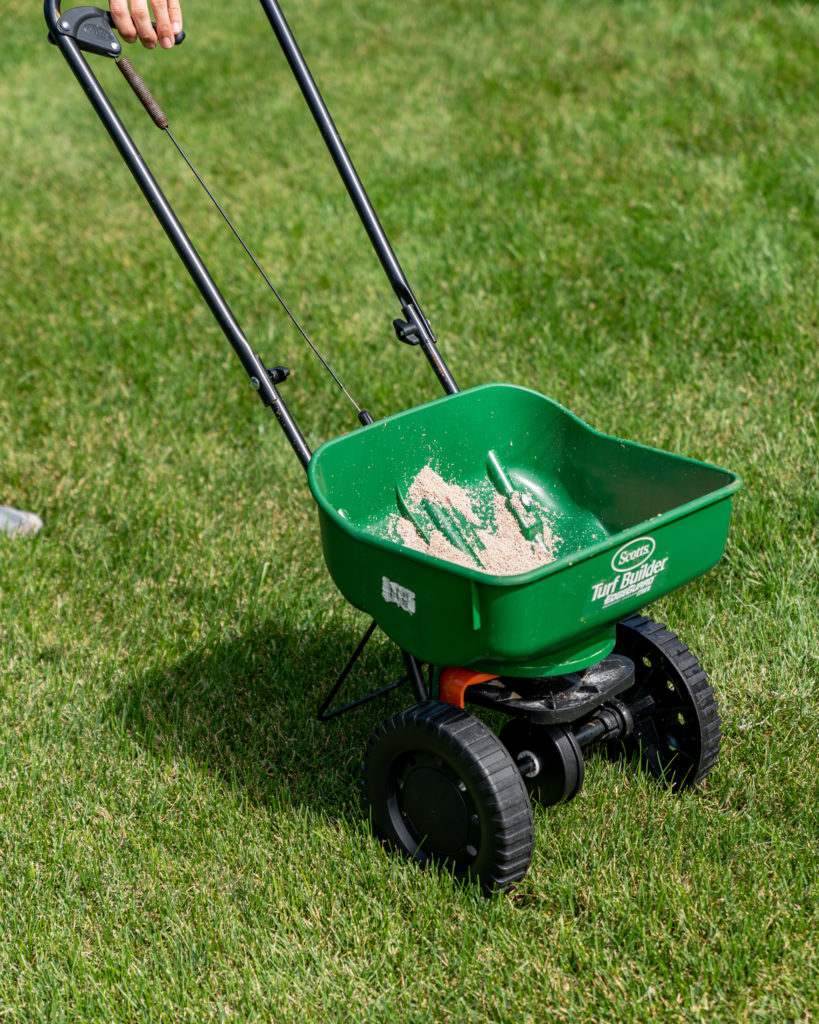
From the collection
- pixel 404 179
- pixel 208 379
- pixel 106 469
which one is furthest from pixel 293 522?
pixel 404 179

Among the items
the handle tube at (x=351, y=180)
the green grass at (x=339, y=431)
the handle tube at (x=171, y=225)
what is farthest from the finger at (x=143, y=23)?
the green grass at (x=339, y=431)

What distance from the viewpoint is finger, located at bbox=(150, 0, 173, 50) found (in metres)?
2.56

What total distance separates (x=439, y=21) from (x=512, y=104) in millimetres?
1836

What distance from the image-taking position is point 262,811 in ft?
9.05

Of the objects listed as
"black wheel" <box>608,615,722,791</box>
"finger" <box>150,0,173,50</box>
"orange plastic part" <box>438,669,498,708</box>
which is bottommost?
"black wheel" <box>608,615,722,791</box>

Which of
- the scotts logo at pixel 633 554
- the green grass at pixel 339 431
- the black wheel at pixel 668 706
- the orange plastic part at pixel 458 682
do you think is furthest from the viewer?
the black wheel at pixel 668 706

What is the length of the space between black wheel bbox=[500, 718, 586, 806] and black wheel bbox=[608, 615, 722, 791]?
0.26 m

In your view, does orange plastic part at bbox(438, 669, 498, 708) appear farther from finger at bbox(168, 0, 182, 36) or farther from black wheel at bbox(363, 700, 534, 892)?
finger at bbox(168, 0, 182, 36)

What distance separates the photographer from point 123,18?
8.51ft

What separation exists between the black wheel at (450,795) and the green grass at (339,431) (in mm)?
73

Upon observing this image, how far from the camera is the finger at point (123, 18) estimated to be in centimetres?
258

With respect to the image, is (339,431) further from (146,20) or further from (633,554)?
(633,554)

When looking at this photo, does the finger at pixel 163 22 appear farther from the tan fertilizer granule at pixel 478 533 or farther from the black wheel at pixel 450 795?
the black wheel at pixel 450 795

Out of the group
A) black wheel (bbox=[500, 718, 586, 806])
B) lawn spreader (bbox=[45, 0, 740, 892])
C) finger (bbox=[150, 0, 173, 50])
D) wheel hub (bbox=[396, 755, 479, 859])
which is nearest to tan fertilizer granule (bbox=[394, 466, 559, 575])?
lawn spreader (bbox=[45, 0, 740, 892])
